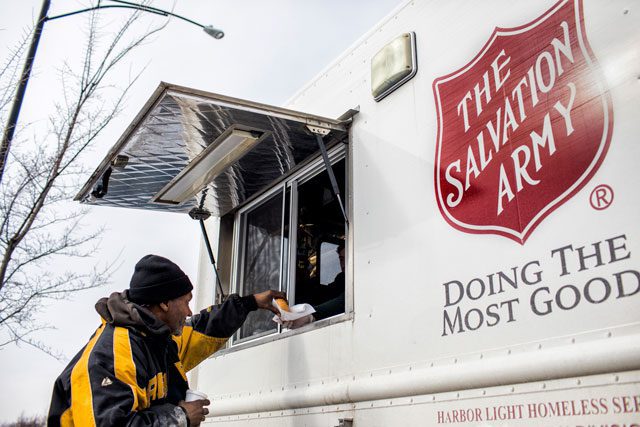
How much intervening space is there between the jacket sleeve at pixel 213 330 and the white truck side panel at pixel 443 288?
25cm

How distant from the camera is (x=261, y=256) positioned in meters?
4.63

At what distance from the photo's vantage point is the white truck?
1.99 m

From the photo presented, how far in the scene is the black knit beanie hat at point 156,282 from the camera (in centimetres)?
307

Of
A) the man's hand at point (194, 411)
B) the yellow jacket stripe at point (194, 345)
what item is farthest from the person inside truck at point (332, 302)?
the man's hand at point (194, 411)

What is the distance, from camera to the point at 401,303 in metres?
2.78

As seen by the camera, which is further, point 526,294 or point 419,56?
point 419,56

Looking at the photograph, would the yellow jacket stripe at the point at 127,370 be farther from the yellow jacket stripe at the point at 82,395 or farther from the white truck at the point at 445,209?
the white truck at the point at 445,209

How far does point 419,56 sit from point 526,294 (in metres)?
1.31

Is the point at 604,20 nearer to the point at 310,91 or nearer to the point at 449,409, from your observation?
the point at 449,409

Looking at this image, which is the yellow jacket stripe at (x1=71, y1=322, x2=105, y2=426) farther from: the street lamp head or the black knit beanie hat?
the street lamp head

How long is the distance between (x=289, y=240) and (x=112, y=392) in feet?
5.67

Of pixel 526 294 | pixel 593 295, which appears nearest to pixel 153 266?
pixel 526 294

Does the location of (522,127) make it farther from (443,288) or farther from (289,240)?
(289,240)

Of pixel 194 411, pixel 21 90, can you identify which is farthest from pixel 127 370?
pixel 21 90
